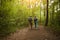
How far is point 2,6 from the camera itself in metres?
16.7

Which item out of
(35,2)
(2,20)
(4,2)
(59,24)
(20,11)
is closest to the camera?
(2,20)

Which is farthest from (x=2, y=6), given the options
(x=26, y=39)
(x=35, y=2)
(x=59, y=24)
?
(x=35, y=2)

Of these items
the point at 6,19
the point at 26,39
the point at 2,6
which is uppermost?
the point at 2,6

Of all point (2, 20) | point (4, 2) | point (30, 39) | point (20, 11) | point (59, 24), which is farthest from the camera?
point (20, 11)

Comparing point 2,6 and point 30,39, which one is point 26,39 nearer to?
point 30,39

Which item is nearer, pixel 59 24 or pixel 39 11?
pixel 59 24

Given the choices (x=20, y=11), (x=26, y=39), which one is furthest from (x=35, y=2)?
(x=26, y=39)

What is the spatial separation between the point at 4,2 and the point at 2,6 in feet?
2.09

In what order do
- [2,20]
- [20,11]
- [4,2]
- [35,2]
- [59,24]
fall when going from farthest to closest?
[35,2]
[20,11]
[59,24]
[4,2]
[2,20]

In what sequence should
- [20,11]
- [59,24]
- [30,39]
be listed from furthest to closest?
[20,11] < [59,24] < [30,39]

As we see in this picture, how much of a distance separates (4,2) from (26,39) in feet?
17.0

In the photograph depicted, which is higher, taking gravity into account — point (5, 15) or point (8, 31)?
point (5, 15)

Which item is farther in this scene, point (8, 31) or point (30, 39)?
point (8, 31)

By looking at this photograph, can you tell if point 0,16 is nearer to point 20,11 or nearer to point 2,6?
point 2,6
